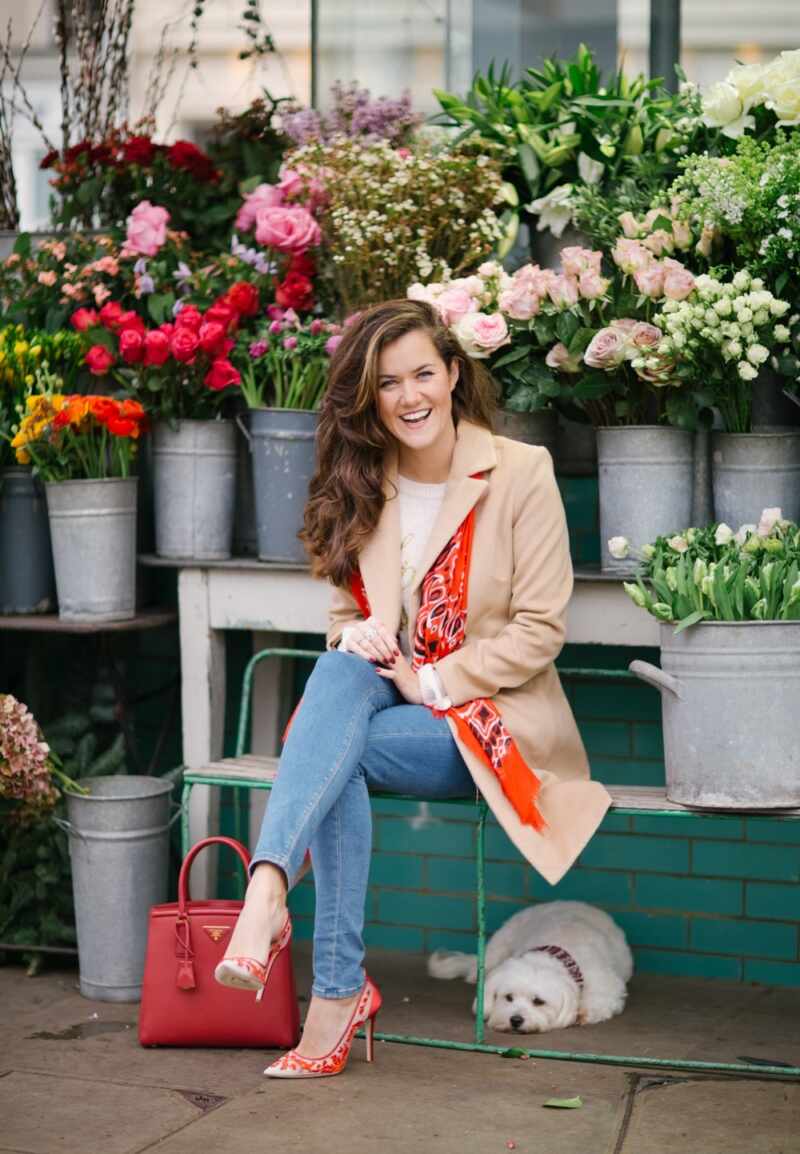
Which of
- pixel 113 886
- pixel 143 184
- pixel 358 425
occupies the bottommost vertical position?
pixel 113 886

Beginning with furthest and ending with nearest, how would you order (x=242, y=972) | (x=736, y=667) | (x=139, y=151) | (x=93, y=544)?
(x=139, y=151) < (x=93, y=544) < (x=736, y=667) < (x=242, y=972)

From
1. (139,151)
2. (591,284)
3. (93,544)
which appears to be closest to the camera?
(591,284)

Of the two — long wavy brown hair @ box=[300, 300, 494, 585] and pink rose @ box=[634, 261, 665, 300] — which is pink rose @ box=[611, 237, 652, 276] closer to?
pink rose @ box=[634, 261, 665, 300]

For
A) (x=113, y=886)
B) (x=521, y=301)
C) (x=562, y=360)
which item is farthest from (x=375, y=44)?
(x=113, y=886)

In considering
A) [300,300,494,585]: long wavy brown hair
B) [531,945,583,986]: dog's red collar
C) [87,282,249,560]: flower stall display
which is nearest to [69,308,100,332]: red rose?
[87,282,249,560]: flower stall display

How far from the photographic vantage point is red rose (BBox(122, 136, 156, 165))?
14.4 ft

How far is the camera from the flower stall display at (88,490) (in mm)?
3949

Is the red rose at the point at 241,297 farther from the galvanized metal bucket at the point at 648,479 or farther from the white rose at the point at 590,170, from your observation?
the galvanized metal bucket at the point at 648,479

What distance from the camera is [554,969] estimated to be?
3.70m

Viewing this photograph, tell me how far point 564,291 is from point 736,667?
3.04 feet

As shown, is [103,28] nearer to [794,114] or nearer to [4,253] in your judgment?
[4,253]

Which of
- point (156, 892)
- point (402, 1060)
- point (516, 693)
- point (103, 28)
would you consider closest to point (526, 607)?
point (516, 693)

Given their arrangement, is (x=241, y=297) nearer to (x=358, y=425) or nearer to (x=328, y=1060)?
(x=358, y=425)

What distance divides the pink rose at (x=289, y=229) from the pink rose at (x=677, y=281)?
94 cm
